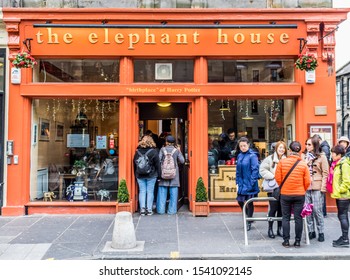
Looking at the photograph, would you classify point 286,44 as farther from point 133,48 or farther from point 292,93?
point 133,48

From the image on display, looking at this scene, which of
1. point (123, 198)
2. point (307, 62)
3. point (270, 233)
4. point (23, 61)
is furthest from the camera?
point (123, 198)

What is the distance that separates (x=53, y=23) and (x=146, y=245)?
6.33 m

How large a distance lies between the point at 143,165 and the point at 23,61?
155 inches

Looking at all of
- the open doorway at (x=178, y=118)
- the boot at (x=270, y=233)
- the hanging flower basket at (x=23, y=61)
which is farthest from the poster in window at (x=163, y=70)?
the boot at (x=270, y=233)

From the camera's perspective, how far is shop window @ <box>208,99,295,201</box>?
31.5 feet

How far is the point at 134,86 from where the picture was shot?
9.24 meters

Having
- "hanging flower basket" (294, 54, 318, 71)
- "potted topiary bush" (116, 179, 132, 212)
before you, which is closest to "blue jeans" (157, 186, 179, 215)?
"potted topiary bush" (116, 179, 132, 212)

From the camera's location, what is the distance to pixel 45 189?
31.7 ft

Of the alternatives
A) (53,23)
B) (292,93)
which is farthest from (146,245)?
(53,23)

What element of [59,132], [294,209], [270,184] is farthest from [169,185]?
[294,209]

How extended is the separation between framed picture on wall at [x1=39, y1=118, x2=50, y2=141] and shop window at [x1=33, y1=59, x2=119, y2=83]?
1.11m

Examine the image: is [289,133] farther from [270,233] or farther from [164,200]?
[164,200]

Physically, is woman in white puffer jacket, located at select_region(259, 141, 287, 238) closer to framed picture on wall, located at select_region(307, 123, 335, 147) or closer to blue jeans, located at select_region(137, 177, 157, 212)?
framed picture on wall, located at select_region(307, 123, 335, 147)
